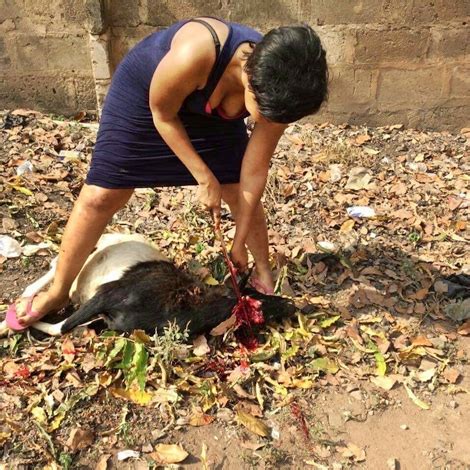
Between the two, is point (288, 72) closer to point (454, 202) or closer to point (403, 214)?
point (403, 214)

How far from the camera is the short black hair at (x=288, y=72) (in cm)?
207

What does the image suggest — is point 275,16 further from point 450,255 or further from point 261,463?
point 261,463


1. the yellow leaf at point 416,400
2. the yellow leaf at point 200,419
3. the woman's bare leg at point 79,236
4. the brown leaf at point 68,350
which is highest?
the woman's bare leg at point 79,236

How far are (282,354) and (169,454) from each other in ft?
2.60

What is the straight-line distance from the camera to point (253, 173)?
9.30 feet

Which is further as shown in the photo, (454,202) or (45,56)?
(45,56)

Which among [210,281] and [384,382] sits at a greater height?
[210,281]

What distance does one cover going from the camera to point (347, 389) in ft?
9.37

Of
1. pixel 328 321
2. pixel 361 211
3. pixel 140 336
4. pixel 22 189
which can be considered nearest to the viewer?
pixel 140 336

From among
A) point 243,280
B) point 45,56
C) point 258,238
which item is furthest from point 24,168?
point 243,280

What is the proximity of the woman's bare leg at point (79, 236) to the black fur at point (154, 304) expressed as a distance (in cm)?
15

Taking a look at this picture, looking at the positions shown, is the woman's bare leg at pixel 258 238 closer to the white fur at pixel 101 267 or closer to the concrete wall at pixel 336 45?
the white fur at pixel 101 267

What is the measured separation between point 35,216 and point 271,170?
181 centimetres

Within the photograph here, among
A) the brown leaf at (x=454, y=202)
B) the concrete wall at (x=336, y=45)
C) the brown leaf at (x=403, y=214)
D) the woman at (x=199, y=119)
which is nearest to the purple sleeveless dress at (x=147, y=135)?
the woman at (x=199, y=119)
